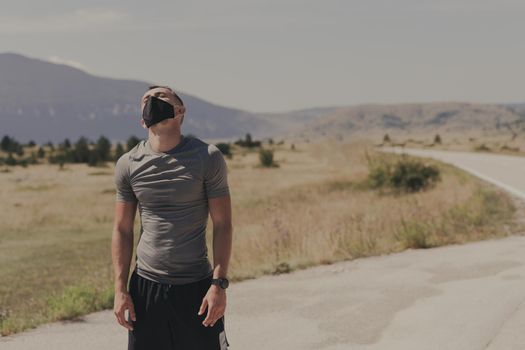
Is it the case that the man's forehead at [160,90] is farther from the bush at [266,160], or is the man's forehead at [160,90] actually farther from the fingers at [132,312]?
the bush at [266,160]

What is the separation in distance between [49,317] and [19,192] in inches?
1057

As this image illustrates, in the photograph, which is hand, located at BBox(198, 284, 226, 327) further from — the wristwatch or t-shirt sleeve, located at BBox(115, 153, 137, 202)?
t-shirt sleeve, located at BBox(115, 153, 137, 202)

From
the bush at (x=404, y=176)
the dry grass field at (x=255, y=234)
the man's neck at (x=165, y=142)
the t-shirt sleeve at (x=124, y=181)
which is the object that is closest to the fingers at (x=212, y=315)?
the t-shirt sleeve at (x=124, y=181)

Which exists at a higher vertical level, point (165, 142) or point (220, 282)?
point (165, 142)

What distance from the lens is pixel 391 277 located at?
26.8ft

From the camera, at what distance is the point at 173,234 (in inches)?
137

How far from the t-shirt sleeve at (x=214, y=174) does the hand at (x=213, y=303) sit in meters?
0.49

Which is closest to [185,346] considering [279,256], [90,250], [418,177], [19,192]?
[279,256]

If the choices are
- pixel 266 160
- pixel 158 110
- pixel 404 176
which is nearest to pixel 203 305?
pixel 158 110

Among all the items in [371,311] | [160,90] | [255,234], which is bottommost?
[255,234]

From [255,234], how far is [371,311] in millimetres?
5660

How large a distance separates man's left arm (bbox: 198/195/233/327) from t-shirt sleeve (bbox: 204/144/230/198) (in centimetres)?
4

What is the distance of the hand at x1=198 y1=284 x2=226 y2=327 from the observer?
3.45 metres

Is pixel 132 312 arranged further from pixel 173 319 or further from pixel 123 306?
pixel 173 319
